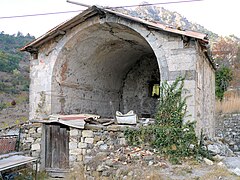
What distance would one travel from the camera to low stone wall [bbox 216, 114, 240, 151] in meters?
16.0

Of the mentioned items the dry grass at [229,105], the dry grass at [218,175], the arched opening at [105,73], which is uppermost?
the arched opening at [105,73]

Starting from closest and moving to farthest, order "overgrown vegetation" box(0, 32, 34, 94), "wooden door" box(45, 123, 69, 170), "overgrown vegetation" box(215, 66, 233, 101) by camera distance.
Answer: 1. "wooden door" box(45, 123, 69, 170)
2. "overgrown vegetation" box(215, 66, 233, 101)
3. "overgrown vegetation" box(0, 32, 34, 94)

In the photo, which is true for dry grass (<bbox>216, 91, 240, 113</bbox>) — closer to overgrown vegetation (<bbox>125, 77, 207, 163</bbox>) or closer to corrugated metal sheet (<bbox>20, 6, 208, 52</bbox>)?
overgrown vegetation (<bbox>125, 77, 207, 163</bbox>)

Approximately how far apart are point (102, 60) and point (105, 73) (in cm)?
84

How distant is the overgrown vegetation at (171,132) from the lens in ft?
23.8

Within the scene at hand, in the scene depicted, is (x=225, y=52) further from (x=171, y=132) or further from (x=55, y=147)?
(x=55, y=147)

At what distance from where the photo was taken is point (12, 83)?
83.3 feet

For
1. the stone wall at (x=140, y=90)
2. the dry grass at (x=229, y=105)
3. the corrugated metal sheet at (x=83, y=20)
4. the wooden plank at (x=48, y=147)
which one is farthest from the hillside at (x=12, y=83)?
the dry grass at (x=229, y=105)

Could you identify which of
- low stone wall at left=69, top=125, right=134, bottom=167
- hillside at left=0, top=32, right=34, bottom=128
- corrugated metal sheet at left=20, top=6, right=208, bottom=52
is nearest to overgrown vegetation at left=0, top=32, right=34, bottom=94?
hillside at left=0, top=32, right=34, bottom=128

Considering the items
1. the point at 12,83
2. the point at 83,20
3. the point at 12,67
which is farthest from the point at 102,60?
the point at 12,67

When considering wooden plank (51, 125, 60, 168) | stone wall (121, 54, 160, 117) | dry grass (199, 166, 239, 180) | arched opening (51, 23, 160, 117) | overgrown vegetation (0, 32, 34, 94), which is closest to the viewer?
dry grass (199, 166, 239, 180)

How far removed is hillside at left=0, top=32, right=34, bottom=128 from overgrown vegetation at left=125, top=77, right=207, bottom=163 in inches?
450

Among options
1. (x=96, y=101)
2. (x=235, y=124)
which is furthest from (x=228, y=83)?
(x=96, y=101)

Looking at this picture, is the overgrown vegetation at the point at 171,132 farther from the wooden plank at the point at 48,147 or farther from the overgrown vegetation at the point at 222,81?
the overgrown vegetation at the point at 222,81
